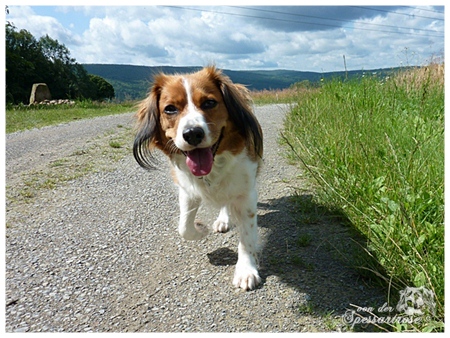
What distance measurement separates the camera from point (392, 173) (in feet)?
10.7

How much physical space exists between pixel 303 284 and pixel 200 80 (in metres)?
1.62

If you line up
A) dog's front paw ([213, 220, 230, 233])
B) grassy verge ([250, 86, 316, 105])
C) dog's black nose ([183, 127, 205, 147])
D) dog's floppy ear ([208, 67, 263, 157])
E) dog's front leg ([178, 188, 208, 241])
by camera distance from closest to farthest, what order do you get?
dog's black nose ([183, 127, 205, 147])
dog's floppy ear ([208, 67, 263, 157])
dog's front leg ([178, 188, 208, 241])
dog's front paw ([213, 220, 230, 233])
grassy verge ([250, 86, 316, 105])

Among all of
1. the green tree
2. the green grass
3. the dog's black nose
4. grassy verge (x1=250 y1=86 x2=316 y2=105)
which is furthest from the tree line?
the dog's black nose

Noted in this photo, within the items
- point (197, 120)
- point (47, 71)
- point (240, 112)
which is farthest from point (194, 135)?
point (47, 71)

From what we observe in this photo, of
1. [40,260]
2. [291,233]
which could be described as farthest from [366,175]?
[40,260]

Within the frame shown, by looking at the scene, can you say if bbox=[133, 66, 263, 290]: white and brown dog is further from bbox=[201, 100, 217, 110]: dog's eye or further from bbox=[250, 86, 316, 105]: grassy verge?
bbox=[250, 86, 316, 105]: grassy verge

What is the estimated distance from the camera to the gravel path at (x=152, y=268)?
2410mm

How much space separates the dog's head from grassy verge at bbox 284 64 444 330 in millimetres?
461

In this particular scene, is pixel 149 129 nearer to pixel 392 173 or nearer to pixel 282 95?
pixel 392 173

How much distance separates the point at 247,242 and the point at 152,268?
73 centimetres

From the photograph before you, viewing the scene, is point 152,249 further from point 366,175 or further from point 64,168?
point 64,168

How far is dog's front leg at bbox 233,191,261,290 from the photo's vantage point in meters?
2.80

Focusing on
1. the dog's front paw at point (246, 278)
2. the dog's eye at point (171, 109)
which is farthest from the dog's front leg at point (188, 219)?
the dog's eye at point (171, 109)

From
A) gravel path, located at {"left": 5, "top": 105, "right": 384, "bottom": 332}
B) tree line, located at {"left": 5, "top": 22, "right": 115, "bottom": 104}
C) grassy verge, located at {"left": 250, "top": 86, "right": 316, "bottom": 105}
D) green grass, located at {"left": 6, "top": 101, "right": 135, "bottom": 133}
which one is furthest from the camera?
tree line, located at {"left": 5, "top": 22, "right": 115, "bottom": 104}
